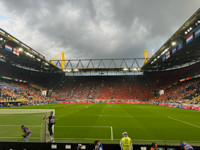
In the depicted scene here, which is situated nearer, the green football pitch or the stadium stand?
the green football pitch

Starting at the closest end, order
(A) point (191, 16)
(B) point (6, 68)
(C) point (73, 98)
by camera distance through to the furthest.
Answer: (A) point (191, 16), (B) point (6, 68), (C) point (73, 98)

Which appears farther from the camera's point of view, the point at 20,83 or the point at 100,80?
the point at 100,80

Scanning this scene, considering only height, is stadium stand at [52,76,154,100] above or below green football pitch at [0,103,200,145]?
above

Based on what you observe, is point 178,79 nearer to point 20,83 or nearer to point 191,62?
point 191,62

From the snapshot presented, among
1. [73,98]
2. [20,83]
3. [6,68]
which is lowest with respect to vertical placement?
[73,98]

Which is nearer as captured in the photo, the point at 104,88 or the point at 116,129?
the point at 116,129

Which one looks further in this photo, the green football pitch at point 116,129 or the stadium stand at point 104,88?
the stadium stand at point 104,88

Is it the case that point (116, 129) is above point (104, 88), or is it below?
below

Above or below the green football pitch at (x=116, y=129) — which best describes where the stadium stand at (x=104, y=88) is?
above

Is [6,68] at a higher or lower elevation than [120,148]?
higher

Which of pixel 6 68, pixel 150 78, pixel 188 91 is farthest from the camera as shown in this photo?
pixel 150 78

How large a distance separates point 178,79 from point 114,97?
30046mm

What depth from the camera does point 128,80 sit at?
278 ft

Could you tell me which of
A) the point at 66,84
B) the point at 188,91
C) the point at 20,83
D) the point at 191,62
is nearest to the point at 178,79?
the point at 191,62
